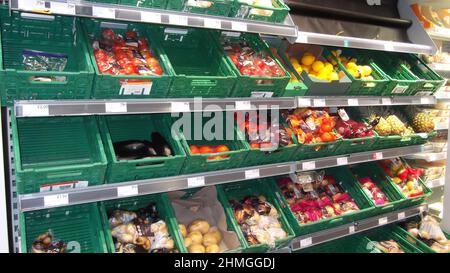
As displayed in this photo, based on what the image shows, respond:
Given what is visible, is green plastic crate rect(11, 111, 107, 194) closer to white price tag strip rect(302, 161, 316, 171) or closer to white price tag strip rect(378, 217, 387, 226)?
white price tag strip rect(302, 161, 316, 171)

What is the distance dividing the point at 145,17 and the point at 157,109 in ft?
1.43

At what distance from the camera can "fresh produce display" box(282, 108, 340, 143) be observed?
245 centimetres

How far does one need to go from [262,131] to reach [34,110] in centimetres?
125

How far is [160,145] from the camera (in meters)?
2.10

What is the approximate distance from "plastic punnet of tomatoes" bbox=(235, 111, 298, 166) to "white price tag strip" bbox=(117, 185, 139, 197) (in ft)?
2.20

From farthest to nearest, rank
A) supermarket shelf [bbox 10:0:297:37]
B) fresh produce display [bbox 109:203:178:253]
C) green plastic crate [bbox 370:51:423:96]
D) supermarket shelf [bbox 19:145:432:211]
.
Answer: green plastic crate [bbox 370:51:423:96] → fresh produce display [bbox 109:203:178:253] → supermarket shelf [bbox 19:145:432:211] → supermarket shelf [bbox 10:0:297:37]

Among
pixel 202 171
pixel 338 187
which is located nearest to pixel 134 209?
pixel 202 171

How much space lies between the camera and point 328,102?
254 cm

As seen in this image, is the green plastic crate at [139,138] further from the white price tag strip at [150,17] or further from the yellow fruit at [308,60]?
the yellow fruit at [308,60]

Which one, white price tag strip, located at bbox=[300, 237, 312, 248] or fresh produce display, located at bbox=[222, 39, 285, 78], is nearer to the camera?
fresh produce display, located at bbox=[222, 39, 285, 78]

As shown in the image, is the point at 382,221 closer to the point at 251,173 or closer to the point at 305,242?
the point at 305,242

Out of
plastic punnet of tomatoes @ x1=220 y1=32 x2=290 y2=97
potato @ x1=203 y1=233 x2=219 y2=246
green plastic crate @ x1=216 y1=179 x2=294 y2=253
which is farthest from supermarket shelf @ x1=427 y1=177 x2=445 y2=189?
potato @ x1=203 y1=233 x2=219 y2=246

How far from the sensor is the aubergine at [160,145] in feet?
6.71
